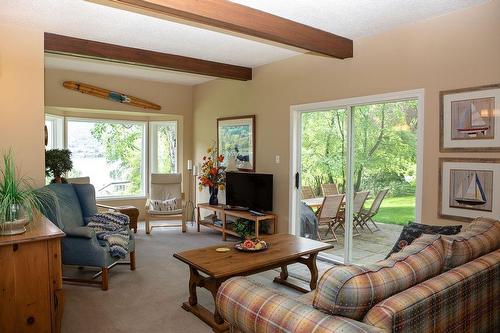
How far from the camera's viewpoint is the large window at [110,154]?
256 inches

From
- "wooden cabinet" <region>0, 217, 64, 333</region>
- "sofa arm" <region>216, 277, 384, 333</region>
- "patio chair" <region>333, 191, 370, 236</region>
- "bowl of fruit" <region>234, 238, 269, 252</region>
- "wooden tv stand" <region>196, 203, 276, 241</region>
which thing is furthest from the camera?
"wooden tv stand" <region>196, 203, 276, 241</region>

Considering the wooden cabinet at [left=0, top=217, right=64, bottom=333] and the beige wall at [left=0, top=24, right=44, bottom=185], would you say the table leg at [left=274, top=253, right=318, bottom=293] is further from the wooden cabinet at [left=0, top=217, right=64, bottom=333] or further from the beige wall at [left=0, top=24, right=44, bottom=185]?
the beige wall at [left=0, top=24, right=44, bottom=185]

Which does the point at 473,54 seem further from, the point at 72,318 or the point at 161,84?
the point at 161,84

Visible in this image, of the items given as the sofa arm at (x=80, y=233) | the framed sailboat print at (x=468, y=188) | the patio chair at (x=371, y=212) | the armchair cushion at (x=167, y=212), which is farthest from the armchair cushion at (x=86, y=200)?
the framed sailboat print at (x=468, y=188)

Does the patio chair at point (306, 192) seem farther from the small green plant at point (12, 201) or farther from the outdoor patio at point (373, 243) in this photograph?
the small green plant at point (12, 201)

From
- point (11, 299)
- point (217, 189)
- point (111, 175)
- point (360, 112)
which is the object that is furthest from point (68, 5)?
point (111, 175)

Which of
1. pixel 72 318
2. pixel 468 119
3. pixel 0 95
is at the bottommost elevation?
pixel 72 318

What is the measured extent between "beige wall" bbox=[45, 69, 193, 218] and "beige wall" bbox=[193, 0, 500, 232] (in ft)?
5.07

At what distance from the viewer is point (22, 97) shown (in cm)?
380

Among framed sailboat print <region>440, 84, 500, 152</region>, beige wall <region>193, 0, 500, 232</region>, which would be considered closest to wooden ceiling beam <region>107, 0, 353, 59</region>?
beige wall <region>193, 0, 500, 232</region>

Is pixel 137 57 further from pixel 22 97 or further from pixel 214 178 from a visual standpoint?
pixel 214 178

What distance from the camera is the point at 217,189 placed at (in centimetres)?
605

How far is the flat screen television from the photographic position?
5086 mm

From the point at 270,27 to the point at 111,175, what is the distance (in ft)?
15.7
